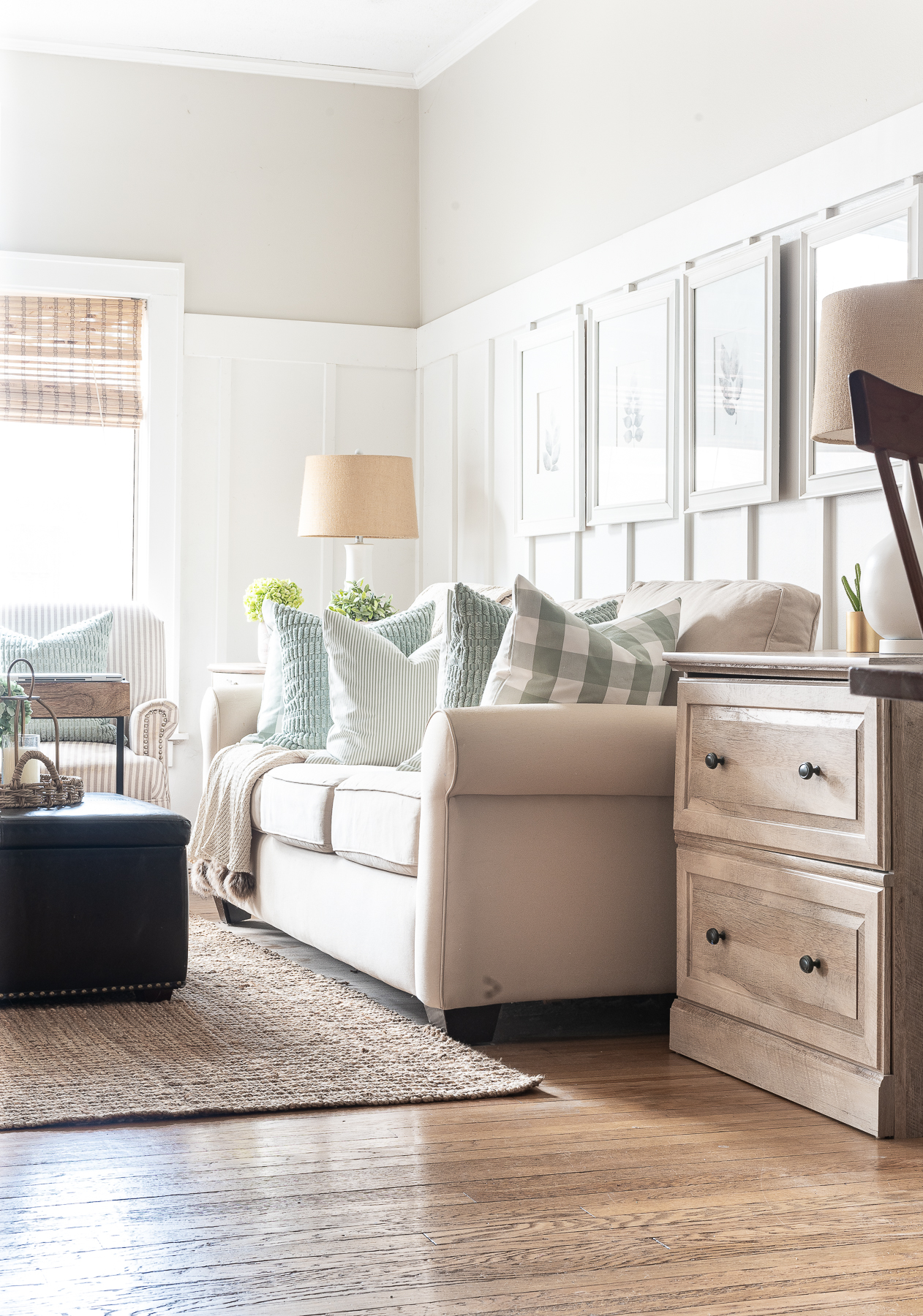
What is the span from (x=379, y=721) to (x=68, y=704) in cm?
130

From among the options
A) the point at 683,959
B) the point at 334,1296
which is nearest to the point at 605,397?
the point at 683,959

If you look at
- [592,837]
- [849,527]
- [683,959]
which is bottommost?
[683,959]

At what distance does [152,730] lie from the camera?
16.9 feet

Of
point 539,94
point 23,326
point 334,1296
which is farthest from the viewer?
point 23,326

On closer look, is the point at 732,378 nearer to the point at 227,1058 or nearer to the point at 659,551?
the point at 659,551

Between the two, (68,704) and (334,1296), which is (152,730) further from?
(334,1296)

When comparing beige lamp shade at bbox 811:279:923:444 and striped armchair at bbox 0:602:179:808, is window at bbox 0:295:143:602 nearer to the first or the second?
striped armchair at bbox 0:602:179:808

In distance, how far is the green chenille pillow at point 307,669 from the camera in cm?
393

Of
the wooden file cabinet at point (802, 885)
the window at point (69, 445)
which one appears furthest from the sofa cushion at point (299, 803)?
the window at point (69, 445)

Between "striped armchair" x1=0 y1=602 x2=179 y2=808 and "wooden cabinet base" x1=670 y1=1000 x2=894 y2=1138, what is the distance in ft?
8.67

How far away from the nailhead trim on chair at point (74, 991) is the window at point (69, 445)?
293 centimetres

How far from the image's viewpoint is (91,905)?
3.02 meters

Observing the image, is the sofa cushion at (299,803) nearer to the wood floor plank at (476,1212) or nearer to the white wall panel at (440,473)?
the wood floor plank at (476,1212)

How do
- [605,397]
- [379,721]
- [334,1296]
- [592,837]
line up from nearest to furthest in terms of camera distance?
[334,1296], [592,837], [379,721], [605,397]
